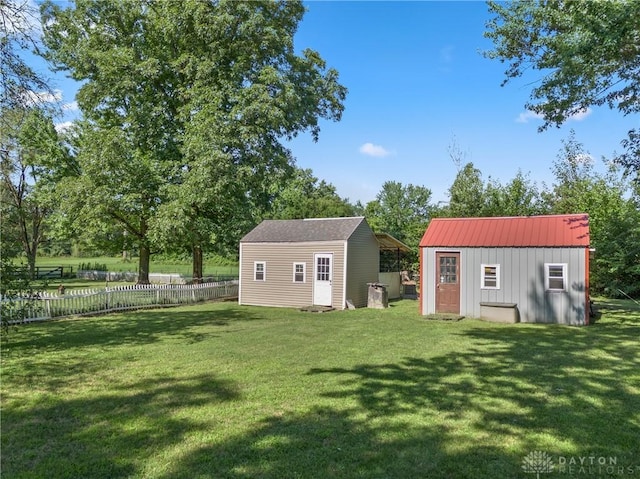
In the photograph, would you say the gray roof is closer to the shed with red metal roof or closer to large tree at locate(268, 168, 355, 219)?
the shed with red metal roof

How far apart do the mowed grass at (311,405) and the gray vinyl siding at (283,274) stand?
22.8 ft

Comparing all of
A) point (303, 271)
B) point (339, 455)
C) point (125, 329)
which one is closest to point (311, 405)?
point (339, 455)

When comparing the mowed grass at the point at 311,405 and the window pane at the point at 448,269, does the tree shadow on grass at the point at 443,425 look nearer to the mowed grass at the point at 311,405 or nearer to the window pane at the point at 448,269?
the mowed grass at the point at 311,405

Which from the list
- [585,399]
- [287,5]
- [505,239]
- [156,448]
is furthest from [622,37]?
[287,5]

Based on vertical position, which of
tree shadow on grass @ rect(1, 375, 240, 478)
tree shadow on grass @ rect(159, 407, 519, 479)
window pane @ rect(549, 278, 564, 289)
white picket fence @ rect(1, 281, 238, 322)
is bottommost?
tree shadow on grass @ rect(1, 375, 240, 478)

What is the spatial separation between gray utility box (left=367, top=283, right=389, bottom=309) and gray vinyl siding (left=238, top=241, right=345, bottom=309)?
147cm

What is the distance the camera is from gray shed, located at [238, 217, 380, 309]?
16.8 metres

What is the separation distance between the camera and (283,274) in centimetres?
1786

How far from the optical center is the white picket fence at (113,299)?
12.3 metres

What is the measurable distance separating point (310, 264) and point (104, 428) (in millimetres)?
13023

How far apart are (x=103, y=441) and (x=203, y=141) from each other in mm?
16142

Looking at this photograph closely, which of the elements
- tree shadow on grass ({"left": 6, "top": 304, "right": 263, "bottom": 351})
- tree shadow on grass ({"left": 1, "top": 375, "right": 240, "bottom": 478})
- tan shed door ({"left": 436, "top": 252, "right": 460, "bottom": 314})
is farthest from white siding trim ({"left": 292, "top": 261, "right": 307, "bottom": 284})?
tree shadow on grass ({"left": 1, "top": 375, "right": 240, "bottom": 478})

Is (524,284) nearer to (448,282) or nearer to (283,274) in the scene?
(448,282)

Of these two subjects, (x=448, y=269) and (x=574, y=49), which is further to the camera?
(x=448, y=269)
